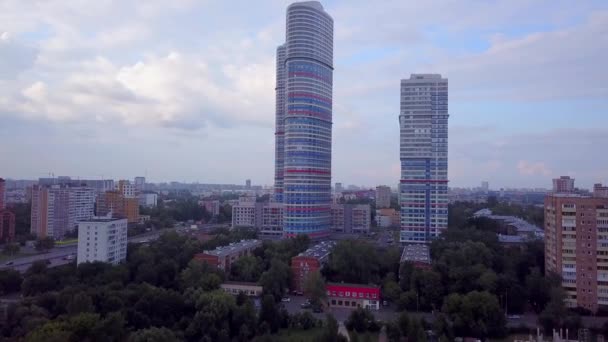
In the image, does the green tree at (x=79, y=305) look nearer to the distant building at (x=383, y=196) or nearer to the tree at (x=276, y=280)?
the tree at (x=276, y=280)

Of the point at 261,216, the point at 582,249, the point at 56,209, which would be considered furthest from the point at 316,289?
the point at 56,209

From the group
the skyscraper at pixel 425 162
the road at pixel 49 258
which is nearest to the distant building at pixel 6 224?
the road at pixel 49 258

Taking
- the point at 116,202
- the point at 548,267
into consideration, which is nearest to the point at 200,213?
the point at 116,202

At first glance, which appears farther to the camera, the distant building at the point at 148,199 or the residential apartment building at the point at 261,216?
the distant building at the point at 148,199

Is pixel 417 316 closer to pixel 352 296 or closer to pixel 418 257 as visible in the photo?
pixel 352 296

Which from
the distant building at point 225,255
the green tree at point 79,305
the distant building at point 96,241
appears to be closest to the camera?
the green tree at point 79,305

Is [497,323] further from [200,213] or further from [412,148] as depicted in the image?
[200,213]

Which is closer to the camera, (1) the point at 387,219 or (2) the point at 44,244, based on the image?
(2) the point at 44,244
